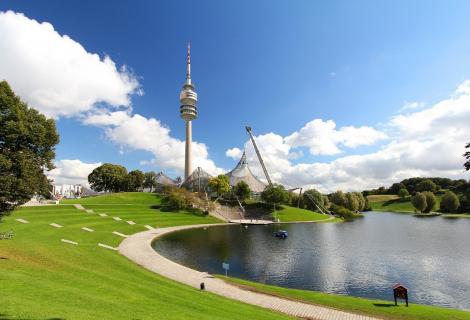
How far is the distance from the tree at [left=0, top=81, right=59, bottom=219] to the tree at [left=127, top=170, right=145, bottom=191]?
131563 millimetres

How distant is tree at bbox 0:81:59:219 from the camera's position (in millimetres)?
27859

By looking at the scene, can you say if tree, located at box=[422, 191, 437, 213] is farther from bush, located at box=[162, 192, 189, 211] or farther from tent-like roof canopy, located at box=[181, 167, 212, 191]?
bush, located at box=[162, 192, 189, 211]

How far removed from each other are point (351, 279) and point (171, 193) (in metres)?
81.3

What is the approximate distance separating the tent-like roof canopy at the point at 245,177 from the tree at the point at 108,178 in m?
55.0

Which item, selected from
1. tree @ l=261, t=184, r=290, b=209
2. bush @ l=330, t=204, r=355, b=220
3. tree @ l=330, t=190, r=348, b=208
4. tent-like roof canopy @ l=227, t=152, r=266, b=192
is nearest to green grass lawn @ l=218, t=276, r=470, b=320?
tree @ l=261, t=184, r=290, b=209

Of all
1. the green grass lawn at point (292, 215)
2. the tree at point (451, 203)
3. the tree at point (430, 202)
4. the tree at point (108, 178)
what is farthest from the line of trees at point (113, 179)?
the tree at point (451, 203)

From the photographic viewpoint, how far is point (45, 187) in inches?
1276

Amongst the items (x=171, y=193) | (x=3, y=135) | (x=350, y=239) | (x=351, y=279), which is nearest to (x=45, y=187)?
(x=3, y=135)

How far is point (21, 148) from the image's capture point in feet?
97.8

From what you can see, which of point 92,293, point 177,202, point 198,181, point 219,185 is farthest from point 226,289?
point 198,181

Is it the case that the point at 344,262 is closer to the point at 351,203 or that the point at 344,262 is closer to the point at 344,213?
the point at 344,213

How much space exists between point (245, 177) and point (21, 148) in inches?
5015

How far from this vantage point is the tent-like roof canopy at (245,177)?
151250 millimetres

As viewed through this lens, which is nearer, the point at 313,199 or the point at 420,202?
the point at 313,199
